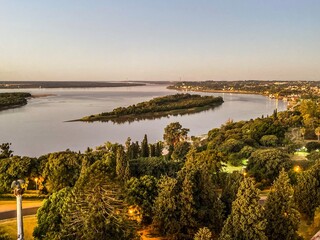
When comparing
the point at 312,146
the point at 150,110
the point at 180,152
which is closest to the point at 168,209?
the point at 180,152

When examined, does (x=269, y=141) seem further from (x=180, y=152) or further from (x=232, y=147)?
(x=180, y=152)

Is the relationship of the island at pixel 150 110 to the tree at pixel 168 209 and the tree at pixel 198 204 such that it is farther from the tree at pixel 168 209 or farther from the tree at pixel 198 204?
the tree at pixel 168 209

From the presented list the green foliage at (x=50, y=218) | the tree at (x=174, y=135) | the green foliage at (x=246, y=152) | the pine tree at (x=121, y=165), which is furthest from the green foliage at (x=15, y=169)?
the tree at (x=174, y=135)

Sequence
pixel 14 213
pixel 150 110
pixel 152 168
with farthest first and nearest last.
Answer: pixel 150 110 → pixel 152 168 → pixel 14 213

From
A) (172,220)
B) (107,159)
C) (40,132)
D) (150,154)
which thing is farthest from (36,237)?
(40,132)


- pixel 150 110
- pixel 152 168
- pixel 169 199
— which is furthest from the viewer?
pixel 150 110
